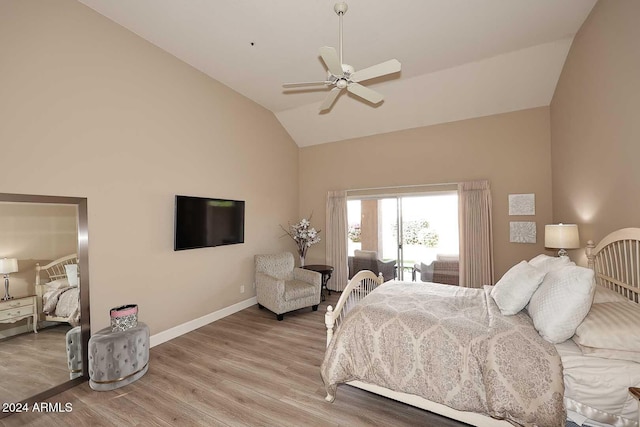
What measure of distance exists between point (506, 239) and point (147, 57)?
580cm

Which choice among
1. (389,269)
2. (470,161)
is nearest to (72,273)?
(389,269)

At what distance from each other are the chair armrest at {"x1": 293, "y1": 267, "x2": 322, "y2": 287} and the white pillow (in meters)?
2.69

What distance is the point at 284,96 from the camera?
4.66 metres

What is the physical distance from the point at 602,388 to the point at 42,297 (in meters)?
4.24

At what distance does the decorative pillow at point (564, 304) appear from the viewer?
169 cm

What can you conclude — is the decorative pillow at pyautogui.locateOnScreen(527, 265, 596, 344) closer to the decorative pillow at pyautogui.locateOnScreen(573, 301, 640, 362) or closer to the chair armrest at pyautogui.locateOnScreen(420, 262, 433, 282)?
the decorative pillow at pyautogui.locateOnScreen(573, 301, 640, 362)

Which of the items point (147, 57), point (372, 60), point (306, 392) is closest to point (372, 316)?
point (306, 392)

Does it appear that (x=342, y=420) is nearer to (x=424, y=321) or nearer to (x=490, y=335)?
(x=424, y=321)

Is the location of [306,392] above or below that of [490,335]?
below

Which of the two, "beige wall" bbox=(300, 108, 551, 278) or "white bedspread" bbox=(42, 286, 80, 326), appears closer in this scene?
"white bedspread" bbox=(42, 286, 80, 326)

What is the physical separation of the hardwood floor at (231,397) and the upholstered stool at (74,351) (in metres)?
0.16

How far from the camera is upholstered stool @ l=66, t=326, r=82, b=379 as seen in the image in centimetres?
247

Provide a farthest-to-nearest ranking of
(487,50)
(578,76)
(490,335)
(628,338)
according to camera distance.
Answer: (487,50) → (578,76) → (490,335) → (628,338)

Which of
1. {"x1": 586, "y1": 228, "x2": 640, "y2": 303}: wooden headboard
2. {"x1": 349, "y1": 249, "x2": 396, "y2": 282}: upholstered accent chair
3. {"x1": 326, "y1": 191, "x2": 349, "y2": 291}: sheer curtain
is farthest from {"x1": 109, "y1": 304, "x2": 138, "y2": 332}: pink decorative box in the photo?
{"x1": 586, "y1": 228, "x2": 640, "y2": 303}: wooden headboard
